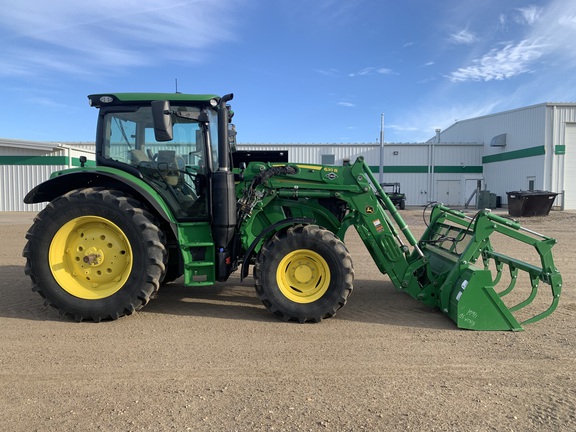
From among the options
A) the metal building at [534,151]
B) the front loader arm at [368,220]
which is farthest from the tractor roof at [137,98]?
the metal building at [534,151]

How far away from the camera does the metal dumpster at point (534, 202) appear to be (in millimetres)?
18141

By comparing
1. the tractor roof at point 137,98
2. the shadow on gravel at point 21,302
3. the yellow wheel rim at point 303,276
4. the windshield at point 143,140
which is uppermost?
the tractor roof at point 137,98

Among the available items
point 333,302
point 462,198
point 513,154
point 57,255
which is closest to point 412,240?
point 333,302

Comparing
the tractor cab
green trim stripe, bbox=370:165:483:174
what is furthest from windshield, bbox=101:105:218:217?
green trim stripe, bbox=370:165:483:174

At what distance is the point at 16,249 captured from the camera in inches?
384

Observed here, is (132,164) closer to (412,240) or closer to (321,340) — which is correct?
(321,340)

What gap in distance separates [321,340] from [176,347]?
1379 millimetres

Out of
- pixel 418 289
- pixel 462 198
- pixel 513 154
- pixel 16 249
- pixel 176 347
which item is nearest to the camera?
pixel 176 347

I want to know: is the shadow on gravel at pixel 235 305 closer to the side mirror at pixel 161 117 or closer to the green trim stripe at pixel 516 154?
the side mirror at pixel 161 117

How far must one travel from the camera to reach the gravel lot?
8.92ft

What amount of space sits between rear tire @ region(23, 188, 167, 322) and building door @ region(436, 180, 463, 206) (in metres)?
28.6

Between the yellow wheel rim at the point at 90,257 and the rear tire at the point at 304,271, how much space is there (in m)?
1.51

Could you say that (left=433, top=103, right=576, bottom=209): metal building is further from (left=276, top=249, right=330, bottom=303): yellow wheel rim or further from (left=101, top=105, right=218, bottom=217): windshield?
(left=101, top=105, right=218, bottom=217): windshield

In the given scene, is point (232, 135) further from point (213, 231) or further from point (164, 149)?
point (213, 231)
